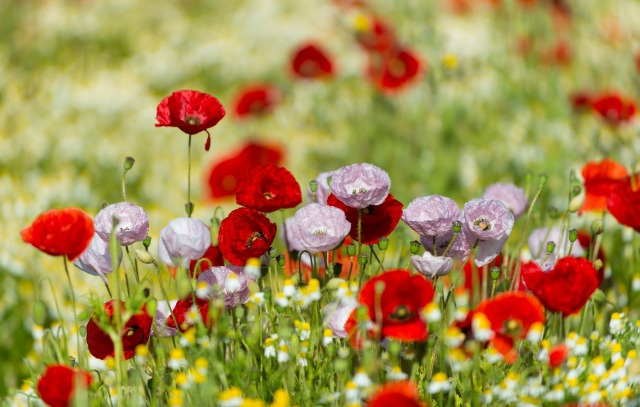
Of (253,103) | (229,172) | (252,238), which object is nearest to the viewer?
(252,238)

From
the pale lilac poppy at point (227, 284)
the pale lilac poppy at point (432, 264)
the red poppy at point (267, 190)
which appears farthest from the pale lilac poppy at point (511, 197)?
the pale lilac poppy at point (227, 284)

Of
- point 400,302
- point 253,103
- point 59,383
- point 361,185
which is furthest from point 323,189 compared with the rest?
point 253,103

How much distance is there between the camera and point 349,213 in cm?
211

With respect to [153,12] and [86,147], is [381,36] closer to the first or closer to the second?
[86,147]

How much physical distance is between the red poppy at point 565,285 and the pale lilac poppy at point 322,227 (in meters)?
0.44

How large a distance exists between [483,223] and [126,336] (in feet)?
2.97

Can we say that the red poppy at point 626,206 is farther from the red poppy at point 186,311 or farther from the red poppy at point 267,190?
the red poppy at point 186,311

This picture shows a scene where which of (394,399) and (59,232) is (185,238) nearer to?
(59,232)

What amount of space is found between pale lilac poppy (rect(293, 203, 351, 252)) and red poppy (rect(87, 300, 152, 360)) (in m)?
0.42

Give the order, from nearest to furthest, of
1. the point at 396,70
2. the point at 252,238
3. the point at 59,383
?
the point at 59,383 → the point at 252,238 → the point at 396,70

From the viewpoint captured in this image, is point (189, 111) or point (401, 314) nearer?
point (401, 314)

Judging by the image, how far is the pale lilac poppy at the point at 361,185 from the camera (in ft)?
6.34

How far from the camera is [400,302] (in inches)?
70.7

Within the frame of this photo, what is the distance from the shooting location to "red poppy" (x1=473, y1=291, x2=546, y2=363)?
179 cm
